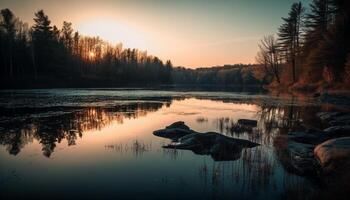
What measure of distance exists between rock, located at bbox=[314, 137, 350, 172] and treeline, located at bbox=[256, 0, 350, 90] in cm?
2650

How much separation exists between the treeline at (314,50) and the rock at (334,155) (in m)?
26.5

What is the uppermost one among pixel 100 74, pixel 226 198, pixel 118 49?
pixel 118 49

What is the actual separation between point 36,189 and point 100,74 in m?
91.6

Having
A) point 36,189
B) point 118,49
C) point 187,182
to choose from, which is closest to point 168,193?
point 187,182

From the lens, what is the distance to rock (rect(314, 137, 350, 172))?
7887mm

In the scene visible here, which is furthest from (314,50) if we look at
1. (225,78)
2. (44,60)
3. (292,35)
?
(225,78)

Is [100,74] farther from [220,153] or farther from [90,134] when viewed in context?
[220,153]

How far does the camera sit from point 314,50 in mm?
41500

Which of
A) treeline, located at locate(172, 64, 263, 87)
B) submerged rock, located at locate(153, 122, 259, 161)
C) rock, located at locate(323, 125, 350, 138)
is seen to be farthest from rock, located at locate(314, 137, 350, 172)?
treeline, located at locate(172, 64, 263, 87)

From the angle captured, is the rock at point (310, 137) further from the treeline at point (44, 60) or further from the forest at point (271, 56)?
the treeline at point (44, 60)

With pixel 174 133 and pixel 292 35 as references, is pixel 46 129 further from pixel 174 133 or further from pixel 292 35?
pixel 292 35

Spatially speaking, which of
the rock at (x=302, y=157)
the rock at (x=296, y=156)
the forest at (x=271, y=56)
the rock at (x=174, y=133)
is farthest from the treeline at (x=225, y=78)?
the rock at (x=302, y=157)

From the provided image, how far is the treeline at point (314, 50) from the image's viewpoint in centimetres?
3512

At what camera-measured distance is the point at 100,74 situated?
94.6 m
